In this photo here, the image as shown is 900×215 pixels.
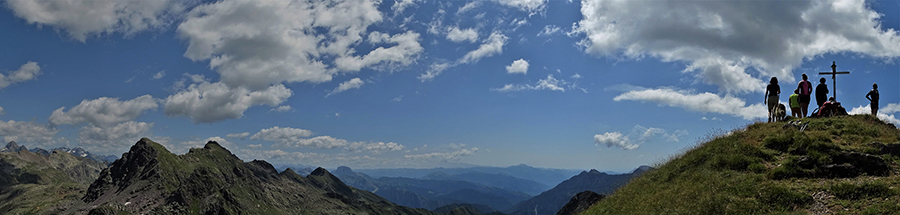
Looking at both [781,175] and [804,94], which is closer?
[781,175]

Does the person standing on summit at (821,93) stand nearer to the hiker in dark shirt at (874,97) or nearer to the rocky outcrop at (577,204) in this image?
the hiker in dark shirt at (874,97)

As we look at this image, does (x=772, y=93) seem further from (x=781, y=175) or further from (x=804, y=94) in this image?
(x=781, y=175)

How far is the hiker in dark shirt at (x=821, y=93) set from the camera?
31.5m

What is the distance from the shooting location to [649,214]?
66.2 ft

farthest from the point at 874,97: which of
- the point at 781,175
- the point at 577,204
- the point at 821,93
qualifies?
the point at 577,204

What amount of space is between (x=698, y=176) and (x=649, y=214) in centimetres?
495

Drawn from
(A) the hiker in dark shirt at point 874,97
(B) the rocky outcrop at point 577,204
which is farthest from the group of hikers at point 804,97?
(B) the rocky outcrop at point 577,204

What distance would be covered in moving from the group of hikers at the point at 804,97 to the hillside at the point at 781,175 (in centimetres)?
346

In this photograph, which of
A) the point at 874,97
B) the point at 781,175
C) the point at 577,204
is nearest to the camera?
the point at 781,175

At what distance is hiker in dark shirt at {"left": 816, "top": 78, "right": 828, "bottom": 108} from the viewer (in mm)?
31500

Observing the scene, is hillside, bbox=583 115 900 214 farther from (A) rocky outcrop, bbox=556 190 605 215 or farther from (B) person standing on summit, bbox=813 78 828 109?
(A) rocky outcrop, bbox=556 190 605 215

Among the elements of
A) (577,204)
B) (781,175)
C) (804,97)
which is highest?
(804,97)

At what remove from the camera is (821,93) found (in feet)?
104

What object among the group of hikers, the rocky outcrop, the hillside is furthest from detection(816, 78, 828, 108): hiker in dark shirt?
the rocky outcrop
